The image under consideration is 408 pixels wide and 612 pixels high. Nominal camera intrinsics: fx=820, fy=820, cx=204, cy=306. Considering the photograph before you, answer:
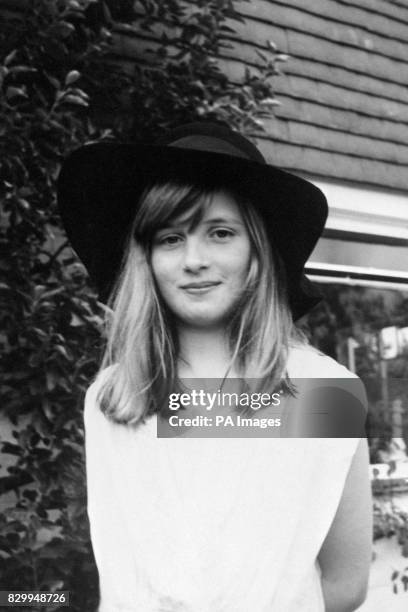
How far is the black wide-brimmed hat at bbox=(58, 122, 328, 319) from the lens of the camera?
1.34 metres

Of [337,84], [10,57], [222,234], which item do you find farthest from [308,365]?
[337,84]

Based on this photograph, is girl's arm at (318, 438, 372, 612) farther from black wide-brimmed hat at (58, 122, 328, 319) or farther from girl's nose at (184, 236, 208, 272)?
girl's nose at (184, 236, 208, 272)

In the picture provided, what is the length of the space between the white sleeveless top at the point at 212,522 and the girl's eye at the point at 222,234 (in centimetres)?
34

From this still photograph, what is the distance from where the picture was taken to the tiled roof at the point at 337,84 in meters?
2.69

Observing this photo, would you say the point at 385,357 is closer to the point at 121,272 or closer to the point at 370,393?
the point at 370,393

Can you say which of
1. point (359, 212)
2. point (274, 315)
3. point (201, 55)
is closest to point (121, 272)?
point (274, 315)

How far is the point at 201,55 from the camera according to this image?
7.26 ft

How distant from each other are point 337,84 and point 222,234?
5.70ft

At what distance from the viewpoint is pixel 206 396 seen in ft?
4.71

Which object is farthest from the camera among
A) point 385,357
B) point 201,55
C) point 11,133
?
point 385,357

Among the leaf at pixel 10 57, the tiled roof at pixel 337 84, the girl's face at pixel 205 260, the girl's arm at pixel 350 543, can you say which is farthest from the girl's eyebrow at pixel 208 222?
the tiled roof at pixel 337 84

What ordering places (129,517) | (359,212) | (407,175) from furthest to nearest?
1. (407,175)
2. (359,212)
3. (129,517)

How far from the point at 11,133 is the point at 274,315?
2.40ft

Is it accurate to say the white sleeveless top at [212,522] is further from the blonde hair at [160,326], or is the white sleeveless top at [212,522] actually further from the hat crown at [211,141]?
the hat crown at [211,141]
